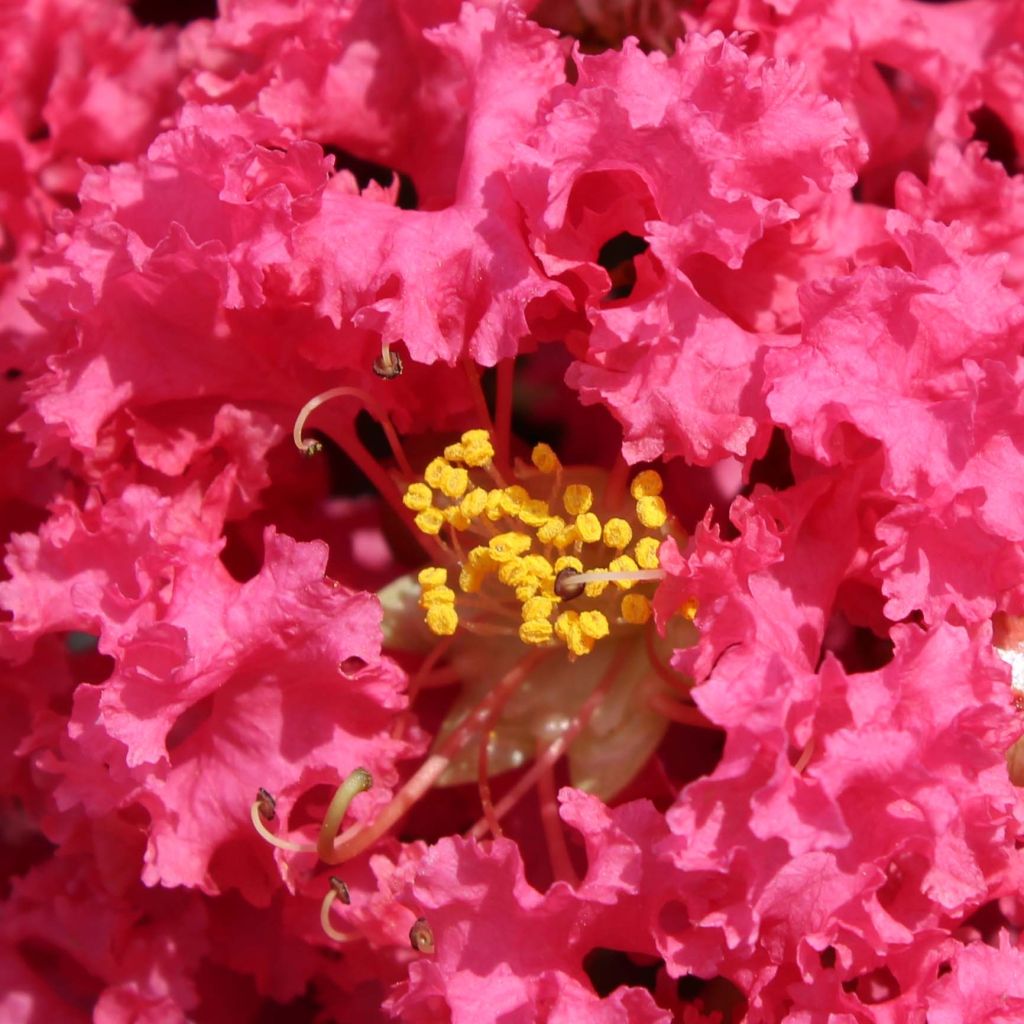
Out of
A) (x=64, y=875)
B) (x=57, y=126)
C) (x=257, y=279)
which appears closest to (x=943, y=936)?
(x=257, y=279)

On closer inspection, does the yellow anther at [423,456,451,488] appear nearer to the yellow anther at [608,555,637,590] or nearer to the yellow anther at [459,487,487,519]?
the yellow anther at [459,487,487,519]

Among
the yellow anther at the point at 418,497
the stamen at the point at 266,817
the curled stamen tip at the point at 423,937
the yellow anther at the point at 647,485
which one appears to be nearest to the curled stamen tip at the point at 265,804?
the stamen at the point at 266,817

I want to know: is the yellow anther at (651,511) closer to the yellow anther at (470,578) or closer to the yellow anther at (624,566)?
the yellow anther at (624,566)

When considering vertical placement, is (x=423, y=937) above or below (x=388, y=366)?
below

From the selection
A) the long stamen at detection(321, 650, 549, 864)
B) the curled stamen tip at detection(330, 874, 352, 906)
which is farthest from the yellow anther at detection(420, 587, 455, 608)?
the curled stamen tip at detection(330, 874, 352, 906)

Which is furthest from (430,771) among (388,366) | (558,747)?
(388,366)

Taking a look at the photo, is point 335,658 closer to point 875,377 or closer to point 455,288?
point 455,288

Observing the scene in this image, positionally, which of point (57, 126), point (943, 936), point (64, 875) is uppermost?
point (57, 126)

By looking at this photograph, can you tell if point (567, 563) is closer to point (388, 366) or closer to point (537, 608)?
point (537, 608)
